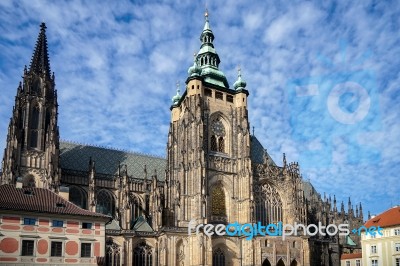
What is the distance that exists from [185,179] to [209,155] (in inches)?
207

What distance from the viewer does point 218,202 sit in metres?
66.7

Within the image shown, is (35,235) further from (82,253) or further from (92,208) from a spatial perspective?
(92,208)

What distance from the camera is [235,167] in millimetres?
68812

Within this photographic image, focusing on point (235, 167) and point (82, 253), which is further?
point (235, 167)

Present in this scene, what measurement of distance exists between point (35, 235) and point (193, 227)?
25125mm

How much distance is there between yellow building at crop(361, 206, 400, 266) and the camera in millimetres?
61062

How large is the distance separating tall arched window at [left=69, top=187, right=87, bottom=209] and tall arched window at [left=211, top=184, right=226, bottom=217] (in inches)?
708

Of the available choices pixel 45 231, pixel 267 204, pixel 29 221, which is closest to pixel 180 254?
pixel 267 204

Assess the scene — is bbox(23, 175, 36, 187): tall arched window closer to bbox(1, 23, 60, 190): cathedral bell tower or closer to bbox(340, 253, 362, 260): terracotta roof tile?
bbox(1, 23, 60, 190): cathedral bell tower

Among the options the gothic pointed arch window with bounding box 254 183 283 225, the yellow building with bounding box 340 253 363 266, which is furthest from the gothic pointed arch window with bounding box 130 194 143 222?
the yellow building with bounding box 340 253 363 266

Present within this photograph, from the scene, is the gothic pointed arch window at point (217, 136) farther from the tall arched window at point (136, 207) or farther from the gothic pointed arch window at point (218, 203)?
the tall arched window at point (136, 207)

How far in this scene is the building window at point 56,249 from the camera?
40.9 meters

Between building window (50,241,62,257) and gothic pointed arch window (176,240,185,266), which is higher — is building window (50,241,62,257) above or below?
above

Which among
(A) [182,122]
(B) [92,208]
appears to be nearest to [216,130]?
(A) [182,122]
